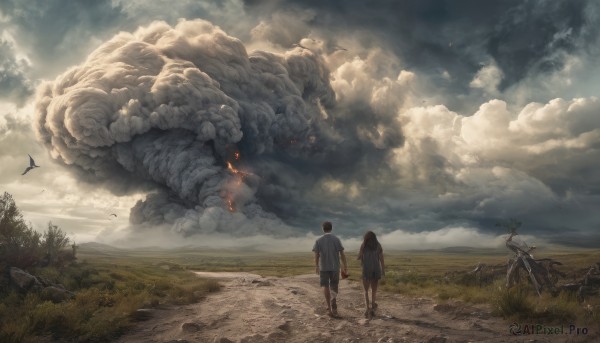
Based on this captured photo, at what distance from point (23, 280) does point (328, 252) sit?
40.2 feet

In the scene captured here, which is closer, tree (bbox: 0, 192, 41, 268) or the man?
the man

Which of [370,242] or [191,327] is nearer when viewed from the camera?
[191,327]

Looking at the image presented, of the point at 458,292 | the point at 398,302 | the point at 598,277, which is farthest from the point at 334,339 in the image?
the point at 598,277

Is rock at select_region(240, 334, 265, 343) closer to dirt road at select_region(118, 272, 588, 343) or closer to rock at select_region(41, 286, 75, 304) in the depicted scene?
dirt road at select_region(118, 272, 588, 343)

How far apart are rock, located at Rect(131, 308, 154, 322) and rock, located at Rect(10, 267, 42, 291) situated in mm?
5408

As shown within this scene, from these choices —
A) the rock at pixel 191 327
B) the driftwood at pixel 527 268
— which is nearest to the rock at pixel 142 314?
the rock at pixel 191 327

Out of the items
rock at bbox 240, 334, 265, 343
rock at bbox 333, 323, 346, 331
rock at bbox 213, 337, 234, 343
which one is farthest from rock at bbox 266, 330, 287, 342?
rock at bbox 333, 323, 346, 331

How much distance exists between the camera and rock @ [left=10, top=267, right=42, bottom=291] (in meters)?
16.3

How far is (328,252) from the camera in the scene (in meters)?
12.9

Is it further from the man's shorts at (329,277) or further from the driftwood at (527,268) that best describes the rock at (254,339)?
the driftwood at (527,268)

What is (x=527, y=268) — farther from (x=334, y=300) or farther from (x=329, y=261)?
(x=329, y=261)

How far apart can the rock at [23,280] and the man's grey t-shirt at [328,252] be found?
1158 cm

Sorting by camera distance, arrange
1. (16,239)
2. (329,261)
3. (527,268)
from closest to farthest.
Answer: (329,261), (527,268), (16,239)

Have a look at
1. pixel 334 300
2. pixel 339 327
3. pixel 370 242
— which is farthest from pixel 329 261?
pixel 339 327
